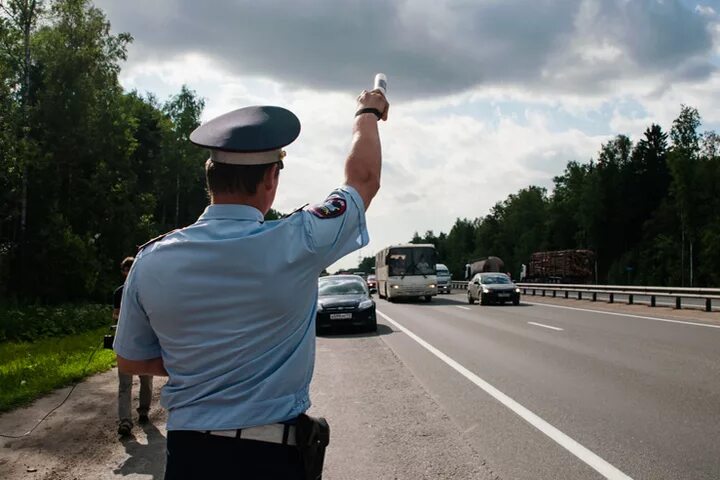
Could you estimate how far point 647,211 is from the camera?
86.8 meters

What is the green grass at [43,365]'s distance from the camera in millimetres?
9378

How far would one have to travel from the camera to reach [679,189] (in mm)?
71312

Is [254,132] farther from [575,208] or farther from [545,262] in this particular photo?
[575,208]

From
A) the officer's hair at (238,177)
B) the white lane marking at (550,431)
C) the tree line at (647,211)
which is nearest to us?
the officer's hair at (238,177)

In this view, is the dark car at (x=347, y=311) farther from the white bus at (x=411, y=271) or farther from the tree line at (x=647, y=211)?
the tree line at (x=647, y=211)

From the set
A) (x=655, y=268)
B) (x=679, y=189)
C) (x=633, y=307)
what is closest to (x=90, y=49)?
(x=633, y=307)

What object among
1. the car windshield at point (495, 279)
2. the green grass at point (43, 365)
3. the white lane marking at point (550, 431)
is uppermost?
the car windshield at point (495, 279)

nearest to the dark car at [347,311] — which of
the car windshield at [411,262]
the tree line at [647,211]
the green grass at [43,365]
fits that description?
the green grass at [43,365]

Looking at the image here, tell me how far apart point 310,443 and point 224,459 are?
0.81 feet

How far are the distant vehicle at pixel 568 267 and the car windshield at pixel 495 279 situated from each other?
31.6m

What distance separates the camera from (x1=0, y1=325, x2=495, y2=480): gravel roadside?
571 centimetres

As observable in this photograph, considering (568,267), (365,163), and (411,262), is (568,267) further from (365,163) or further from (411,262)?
(365,163)

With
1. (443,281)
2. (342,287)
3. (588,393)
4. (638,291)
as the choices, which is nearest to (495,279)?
(638,291)

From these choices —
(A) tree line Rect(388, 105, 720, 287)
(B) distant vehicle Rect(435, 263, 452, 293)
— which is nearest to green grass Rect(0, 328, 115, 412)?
(B) distant vehicle Rect(435, 263, 452, 293)
